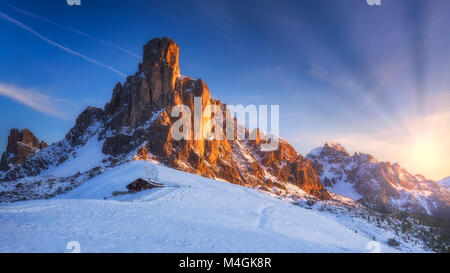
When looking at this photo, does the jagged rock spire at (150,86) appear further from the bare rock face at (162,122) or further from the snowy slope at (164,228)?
the snowy slope at (164,228)

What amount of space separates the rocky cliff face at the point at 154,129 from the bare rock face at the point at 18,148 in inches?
1990

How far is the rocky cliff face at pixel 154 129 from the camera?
7525cm

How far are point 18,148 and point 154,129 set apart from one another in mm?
110978

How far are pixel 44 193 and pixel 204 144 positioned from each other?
55919mm

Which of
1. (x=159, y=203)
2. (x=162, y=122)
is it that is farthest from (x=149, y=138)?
(x=159, y=203)

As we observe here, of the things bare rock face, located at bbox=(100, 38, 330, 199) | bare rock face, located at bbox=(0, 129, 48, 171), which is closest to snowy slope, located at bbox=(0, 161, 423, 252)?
bare rock face, located at bbox=(100, 38, 330, 199)

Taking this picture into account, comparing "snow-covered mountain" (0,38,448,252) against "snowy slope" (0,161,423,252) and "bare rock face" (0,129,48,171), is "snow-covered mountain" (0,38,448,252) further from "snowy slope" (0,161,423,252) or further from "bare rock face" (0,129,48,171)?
"bare rock face" (0,129,48,171)

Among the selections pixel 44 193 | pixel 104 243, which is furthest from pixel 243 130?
pixel 104 243

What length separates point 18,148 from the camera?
433 feet

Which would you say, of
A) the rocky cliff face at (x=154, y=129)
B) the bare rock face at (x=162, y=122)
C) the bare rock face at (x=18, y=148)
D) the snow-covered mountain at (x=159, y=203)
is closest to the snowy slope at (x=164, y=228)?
the snow-covered mountain at (x=159, y=203)

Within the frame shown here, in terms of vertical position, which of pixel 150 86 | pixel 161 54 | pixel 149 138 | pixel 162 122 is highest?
pixel 161 54

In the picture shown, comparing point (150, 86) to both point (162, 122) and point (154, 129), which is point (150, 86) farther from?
point (154, 129)

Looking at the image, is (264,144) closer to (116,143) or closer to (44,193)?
(116,143)
